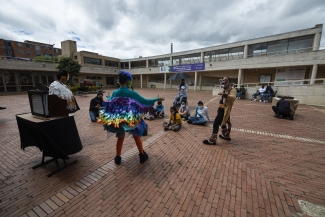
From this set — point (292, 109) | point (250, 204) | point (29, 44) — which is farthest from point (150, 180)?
point (29, 44)

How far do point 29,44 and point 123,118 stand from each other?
6416 cm

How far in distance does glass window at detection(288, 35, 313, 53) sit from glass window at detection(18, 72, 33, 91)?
112ft

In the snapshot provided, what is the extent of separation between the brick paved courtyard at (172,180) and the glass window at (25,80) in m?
21.7

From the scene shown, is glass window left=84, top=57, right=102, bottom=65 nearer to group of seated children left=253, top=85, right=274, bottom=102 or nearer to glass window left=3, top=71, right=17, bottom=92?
glass window left=3, top=71, right=17, bottom=92

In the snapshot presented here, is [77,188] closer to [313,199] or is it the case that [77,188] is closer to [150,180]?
[150,180]

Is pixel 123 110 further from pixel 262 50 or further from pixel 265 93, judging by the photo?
pixel 262 50

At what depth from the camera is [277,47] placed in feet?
58.3

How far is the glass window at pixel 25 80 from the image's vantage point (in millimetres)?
19525

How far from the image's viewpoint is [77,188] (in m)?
2.32

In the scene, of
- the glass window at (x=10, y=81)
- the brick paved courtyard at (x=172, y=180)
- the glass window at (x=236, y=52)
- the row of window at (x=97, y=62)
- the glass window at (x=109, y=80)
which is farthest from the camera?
the glass window at (x=109, y=80)

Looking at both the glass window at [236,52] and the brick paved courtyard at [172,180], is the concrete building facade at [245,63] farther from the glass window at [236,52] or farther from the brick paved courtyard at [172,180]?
the brick paved courtyard at [172,180]

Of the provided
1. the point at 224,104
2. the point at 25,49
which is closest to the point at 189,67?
the point at 224,104

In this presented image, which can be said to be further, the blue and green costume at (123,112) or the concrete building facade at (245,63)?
the concrete building facade at (245,63)

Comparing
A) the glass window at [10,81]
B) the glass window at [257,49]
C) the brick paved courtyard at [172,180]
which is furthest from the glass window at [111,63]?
the brick paved courtyard at [172,180]
